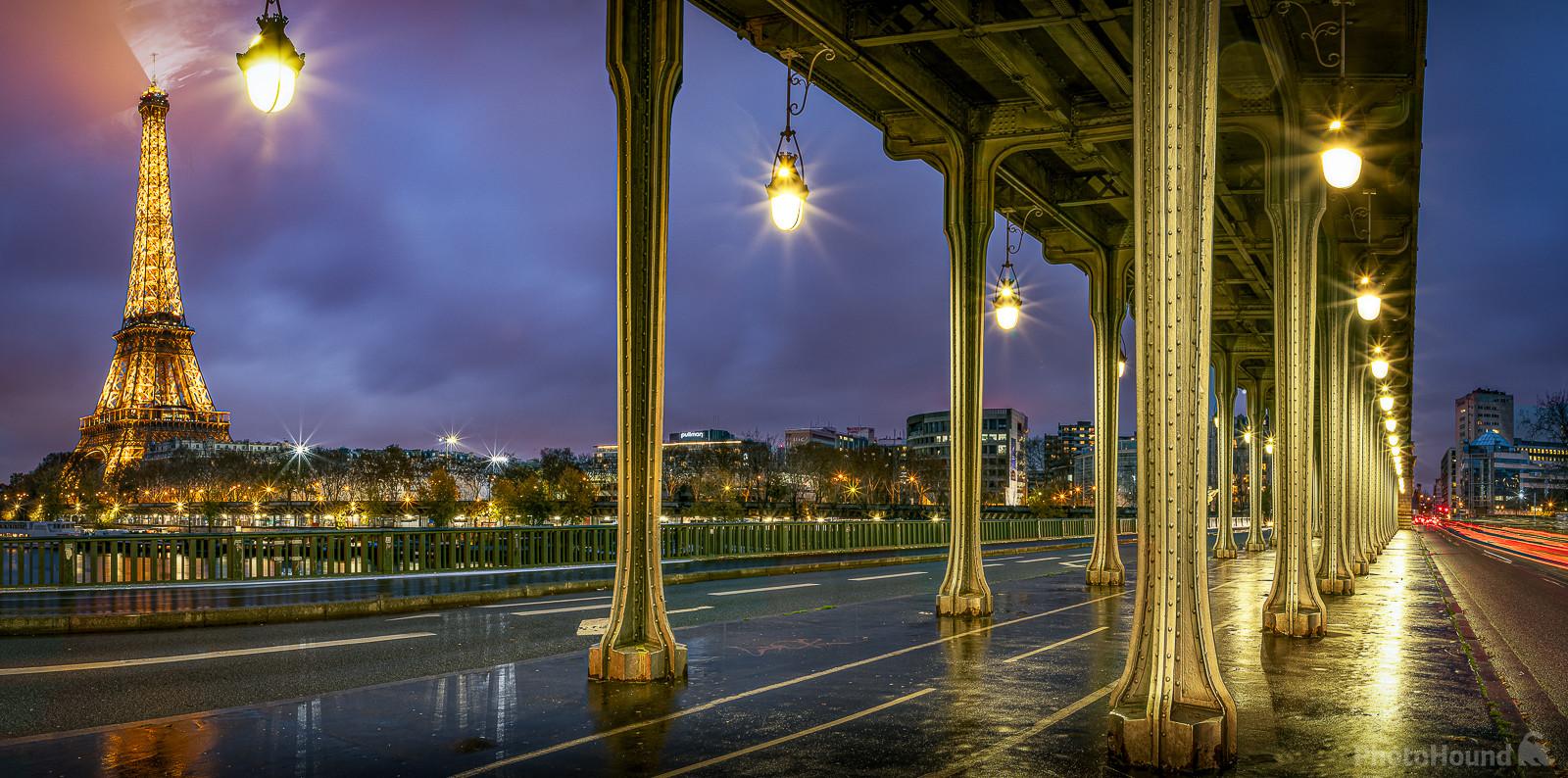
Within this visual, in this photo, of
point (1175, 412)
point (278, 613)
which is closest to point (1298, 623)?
point (1175, 412)

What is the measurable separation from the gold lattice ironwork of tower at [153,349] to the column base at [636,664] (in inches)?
4646

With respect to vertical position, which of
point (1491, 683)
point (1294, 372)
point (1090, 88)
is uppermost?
point (1090, 88)

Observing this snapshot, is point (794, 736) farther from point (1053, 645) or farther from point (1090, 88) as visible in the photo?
point (1090, 88)

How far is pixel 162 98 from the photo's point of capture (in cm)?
10900

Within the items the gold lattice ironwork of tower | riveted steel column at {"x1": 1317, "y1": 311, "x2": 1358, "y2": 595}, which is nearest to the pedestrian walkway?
riveted steel column at {"x1": 1317, "y1": 311, "x2": 1358, "y2": 595}

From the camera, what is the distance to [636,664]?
9797 mm

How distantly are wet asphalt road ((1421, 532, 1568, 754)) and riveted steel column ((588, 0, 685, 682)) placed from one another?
22.7 feet

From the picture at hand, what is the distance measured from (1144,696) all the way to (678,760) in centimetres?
292

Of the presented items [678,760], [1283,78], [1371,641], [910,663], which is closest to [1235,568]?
[1371,641]

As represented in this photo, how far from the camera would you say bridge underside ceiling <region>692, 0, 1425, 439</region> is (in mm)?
12758

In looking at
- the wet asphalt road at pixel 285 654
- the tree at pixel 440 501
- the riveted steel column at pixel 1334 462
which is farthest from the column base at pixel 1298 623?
the tree at pixel 440 501

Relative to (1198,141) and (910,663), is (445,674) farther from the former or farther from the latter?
(1198,141)

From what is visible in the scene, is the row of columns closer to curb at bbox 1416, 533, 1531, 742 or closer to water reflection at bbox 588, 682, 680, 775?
water reflection at bbox 588, 682, 680, 775

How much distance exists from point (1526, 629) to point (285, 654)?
1761cm
